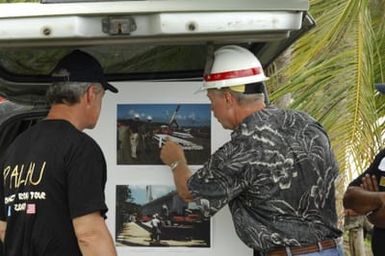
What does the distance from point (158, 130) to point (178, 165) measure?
20cm

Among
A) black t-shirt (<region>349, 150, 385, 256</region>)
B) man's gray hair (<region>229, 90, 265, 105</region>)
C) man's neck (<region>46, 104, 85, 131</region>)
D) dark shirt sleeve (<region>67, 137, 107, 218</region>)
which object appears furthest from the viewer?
black t-shirt (<region>349, 150, 385, 256</region>)

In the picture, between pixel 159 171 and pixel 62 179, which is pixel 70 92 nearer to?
pixel 62 179

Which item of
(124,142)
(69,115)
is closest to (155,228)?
(124,142)

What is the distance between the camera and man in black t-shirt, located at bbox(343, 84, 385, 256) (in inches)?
185

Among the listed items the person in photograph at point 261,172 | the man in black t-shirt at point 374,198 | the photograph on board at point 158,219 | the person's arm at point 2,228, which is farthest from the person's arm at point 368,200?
the person's arm at point 2,228

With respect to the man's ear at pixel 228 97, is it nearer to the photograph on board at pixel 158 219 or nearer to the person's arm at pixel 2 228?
the photograph on board at pixel 158 219

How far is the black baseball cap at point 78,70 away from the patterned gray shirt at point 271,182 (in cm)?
58

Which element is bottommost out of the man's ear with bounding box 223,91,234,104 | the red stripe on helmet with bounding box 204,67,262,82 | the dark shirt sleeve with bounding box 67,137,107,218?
the dark shirt sleeve with bounding box 67,137,107,218

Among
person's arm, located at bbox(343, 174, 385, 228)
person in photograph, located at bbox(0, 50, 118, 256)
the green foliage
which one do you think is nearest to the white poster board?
person in photograph, located at bbox(0, 50, 118, 256)

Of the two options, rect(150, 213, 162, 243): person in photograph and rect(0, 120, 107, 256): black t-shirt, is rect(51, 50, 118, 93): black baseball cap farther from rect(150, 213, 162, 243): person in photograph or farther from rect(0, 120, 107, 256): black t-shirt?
rect(150, 213, 162, 243): person in photograph

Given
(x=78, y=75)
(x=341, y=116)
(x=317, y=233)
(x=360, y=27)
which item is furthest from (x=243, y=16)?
(x=360, y=27)

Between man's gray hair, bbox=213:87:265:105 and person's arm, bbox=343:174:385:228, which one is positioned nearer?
man's gray hair, bbox=213:87:265:105

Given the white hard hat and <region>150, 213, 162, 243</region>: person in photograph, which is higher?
the white hard hat

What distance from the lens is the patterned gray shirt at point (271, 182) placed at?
3.39m
